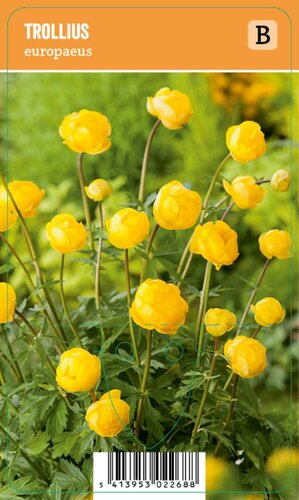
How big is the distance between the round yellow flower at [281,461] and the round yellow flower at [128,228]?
0.31 meters

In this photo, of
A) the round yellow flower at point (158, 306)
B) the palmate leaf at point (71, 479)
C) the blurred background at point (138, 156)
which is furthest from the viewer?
the blurred background at point (138, 156)

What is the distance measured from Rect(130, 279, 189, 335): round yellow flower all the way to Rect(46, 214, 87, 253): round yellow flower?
0.34 ft

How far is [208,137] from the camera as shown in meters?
2.23

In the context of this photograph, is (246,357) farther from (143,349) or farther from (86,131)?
(86,131)

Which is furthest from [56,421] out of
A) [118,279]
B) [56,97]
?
[56,97]

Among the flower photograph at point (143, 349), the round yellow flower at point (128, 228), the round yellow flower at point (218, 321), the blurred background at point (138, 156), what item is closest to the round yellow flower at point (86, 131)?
the flower photograph at point (143, 349)

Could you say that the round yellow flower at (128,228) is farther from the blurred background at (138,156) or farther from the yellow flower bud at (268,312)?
the blurred background at (138,156)

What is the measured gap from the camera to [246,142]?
0.76 metres

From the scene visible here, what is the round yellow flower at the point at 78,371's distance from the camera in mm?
690

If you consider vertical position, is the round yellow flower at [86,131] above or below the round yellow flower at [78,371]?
above
